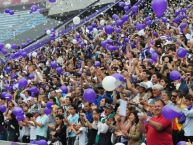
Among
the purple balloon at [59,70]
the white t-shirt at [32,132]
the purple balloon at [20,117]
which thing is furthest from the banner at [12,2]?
the white t-shirt at [32,132]

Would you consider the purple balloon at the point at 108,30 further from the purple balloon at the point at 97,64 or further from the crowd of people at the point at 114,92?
the purple balloon at the point at 97,64

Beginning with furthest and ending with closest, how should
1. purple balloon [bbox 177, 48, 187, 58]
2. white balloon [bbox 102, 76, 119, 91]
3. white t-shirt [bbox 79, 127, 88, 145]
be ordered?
purple balloon [bbox 177, 48, 187, 58] → white t-shirt [bbox 79, 127, 88, 145] → white balloon [bbox 102, 76, 119, 91]

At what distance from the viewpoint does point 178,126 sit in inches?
337

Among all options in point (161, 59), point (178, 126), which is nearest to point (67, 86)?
point (161, 59)

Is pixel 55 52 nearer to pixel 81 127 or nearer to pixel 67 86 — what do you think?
pixel 67 86

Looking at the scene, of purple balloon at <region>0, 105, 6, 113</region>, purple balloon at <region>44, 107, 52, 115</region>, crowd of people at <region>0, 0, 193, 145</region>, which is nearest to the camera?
crowd of people at <region>0, 0, 193, 145</region>

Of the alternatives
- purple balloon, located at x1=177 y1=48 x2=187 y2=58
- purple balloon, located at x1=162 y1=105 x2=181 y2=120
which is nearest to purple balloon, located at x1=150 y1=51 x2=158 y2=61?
purple balloon, located at x1=177 y1=48 x2=187 y2=58

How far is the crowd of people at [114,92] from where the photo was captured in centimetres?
854

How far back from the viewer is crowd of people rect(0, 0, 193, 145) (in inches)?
336

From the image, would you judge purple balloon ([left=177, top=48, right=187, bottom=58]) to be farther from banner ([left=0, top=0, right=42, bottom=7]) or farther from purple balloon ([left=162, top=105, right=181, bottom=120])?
banner ([left=0, top=0, right=42, bottom=7])

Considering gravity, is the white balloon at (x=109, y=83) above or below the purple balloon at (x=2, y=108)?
above

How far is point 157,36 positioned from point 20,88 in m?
3.86

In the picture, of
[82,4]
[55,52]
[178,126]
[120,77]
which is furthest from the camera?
[82,4]

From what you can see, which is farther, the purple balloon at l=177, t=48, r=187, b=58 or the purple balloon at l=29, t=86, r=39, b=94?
the purple balloon at l=29, t=86, r=39, b=94
